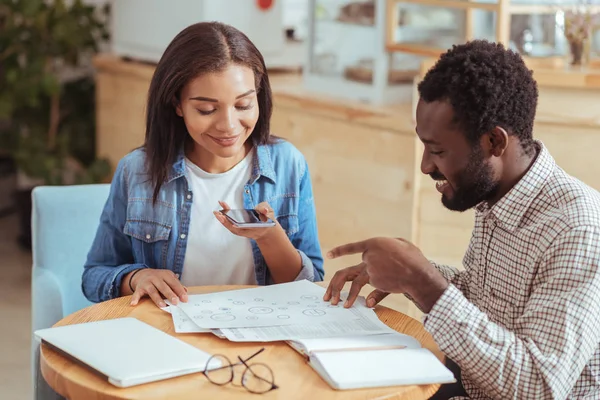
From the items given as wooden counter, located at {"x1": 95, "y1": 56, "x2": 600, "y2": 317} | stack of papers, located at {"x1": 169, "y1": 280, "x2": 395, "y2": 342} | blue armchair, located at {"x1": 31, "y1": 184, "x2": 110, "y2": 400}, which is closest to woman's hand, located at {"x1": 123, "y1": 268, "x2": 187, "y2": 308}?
stack of papers, located at {"x1": 169, "y1": 280, "x2": 395, "y2": 342}

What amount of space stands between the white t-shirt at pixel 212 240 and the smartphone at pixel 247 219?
0.59 ft

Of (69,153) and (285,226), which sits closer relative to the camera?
(285,226)

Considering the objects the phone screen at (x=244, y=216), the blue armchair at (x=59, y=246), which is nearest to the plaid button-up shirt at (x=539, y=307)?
the phone screen at (x=244, y=216)

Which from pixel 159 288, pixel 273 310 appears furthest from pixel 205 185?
pixel 273 310

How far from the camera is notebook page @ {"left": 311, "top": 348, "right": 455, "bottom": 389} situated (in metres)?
1.42

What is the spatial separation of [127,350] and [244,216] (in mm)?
464

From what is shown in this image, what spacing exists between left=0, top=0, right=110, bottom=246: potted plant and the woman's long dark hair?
86.5 inches

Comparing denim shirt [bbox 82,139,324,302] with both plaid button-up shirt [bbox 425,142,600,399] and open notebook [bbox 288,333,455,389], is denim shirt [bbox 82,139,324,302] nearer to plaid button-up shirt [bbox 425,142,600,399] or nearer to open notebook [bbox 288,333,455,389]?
open notebook [bbox 288,333,455,389]

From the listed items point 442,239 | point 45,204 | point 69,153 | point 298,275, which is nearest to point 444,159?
point 298,275

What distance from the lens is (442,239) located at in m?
3.05

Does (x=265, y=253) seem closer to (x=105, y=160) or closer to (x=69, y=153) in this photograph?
(x=105, y=160)

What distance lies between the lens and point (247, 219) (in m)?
1.87

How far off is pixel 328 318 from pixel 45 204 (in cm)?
98

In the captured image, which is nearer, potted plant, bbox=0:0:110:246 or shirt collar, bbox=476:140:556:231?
shirt collar, bbox=476:140:556:231
